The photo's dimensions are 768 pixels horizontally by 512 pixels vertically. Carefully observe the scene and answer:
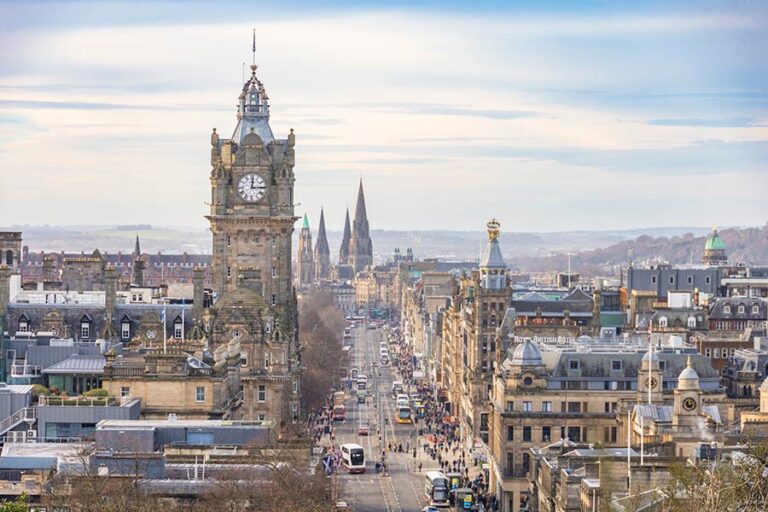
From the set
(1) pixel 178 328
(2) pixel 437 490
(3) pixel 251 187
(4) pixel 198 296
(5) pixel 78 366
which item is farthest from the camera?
(3) pixel 251 187

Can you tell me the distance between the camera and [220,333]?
467 ft

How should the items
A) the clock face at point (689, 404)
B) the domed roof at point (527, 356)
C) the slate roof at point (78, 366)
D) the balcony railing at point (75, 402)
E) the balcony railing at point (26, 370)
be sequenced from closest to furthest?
the balcony railing at point (75, 402), the clock face at point (689, 404), the slate roof at point (78, 366), the balcony railing at point (26, 370), the domed roof at point (527, 356)

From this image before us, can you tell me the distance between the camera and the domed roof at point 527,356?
454 feet

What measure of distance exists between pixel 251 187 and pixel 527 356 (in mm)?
35224

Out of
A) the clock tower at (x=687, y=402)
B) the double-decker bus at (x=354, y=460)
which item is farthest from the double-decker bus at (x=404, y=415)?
the clock tower at (x=687, y=402)

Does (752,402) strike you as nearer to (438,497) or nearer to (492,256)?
(438,497)

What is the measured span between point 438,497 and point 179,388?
89.1 ft

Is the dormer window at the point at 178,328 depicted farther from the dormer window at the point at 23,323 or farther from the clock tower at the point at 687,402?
the clock tower at the point at 687,402

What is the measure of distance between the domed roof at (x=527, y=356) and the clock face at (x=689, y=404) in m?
26.6

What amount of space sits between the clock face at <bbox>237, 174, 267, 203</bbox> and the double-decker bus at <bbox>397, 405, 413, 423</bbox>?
38526mm

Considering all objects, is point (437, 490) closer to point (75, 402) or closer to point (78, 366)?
point (78, 366)

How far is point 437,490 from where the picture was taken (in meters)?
136

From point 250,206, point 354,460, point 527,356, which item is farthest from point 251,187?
point 527,356

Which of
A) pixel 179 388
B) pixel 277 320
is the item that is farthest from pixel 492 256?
pixel 179 388
